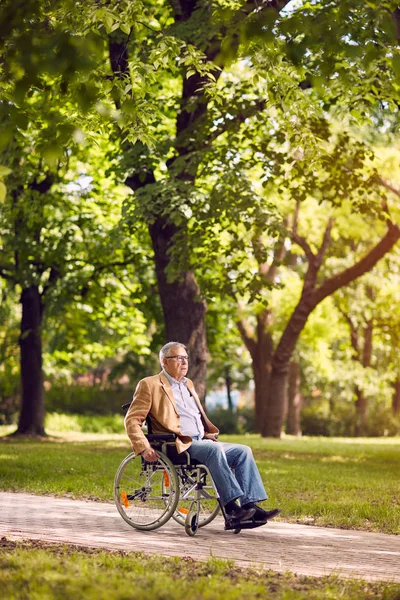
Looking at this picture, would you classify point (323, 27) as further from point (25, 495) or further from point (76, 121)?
point (25, 495)

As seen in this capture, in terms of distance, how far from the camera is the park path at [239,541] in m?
6.93

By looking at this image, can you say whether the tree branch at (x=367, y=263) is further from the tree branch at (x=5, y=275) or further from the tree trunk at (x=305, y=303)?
the tree branch at (x=5, y=275)

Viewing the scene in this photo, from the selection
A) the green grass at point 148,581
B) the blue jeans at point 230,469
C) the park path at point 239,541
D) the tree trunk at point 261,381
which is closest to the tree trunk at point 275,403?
the tree trunk at point 261,381

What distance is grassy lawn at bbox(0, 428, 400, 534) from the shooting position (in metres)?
10.3

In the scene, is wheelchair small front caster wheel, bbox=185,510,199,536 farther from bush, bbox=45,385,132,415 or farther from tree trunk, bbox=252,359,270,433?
bush, bbox=45,385,132,415

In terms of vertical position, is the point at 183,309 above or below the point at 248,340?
below

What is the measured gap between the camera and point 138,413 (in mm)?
8695

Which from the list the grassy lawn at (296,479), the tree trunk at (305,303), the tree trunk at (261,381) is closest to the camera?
the grassy lawn at (296,479)

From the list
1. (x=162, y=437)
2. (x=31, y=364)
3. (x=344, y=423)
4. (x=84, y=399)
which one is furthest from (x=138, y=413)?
(x=344, y=423)

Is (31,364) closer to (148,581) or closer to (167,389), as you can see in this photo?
(167,389)

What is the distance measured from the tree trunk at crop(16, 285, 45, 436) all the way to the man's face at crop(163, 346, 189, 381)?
16.3 m

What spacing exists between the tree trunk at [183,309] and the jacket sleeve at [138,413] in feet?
28.0

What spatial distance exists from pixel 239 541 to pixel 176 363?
1.77 m

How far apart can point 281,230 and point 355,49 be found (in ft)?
28.4
